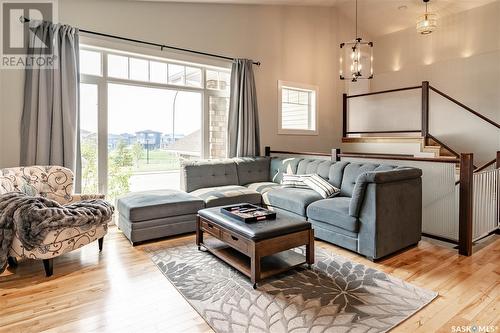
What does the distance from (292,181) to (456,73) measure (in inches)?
166

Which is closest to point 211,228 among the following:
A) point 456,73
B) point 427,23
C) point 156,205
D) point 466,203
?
point 156,205

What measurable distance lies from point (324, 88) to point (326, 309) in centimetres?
499

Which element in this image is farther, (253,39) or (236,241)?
(253,39)

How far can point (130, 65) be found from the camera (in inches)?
166

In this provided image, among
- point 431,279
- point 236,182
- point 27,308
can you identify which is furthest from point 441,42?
point 27,308

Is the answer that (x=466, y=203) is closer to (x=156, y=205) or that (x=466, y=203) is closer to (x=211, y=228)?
(x=211, y=228)

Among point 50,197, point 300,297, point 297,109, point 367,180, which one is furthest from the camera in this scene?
point 297,109

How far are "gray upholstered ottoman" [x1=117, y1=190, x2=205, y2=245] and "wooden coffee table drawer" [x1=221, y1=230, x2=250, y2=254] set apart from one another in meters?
1.01

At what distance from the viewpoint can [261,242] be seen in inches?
90.8

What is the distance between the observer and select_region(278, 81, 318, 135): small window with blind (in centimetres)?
564

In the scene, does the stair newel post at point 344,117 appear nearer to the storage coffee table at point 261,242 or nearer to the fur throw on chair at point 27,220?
the storage coffee table at point 261,242

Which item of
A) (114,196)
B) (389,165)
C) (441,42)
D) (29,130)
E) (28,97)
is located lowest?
(114,196)

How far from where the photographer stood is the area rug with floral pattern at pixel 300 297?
189 centimetres

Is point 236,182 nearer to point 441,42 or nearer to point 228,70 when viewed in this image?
point 228,70
